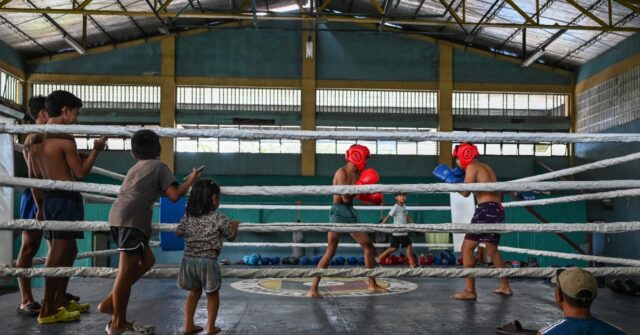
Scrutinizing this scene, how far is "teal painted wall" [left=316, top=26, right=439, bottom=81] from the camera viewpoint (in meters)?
16.0

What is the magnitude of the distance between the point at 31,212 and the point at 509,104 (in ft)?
48.6

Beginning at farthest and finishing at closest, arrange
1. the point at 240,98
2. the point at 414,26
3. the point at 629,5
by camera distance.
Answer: the point at 414,26 < the point at 240,98 < the point at 629,5

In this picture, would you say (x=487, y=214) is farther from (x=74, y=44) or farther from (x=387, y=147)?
(x=74, y=44)

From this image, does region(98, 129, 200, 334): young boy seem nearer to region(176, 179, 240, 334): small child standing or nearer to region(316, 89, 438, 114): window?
region(176, 179, 240, 334): small child standing

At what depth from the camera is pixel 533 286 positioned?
4.88m

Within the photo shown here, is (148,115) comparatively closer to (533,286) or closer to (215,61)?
(215,61)

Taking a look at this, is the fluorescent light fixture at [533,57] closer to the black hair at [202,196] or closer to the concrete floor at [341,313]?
the concrete floor at [341,313]

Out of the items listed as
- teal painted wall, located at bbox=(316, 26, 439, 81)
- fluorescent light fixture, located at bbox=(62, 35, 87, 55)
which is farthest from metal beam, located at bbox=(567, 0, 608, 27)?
fluorescent light fixture, located at bbox=(62, 35, 87, 55)

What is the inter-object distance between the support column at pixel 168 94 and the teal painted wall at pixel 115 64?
22 cm

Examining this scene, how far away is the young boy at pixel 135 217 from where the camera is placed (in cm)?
263

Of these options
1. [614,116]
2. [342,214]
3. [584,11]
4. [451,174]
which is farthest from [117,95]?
[451,174]

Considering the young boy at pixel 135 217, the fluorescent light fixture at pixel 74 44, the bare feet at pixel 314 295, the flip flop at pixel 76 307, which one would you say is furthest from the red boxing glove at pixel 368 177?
the fluorescent light fixture at pixel 74 44

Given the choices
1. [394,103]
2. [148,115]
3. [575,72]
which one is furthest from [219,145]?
[575,72]

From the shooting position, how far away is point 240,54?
15.9m
